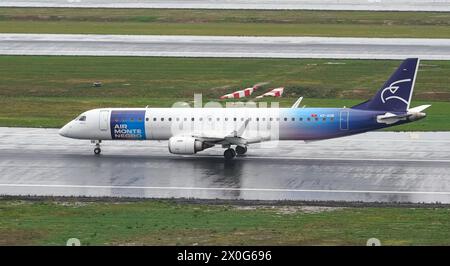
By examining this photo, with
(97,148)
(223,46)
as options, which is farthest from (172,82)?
(97,148)

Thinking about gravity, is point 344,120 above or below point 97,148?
above

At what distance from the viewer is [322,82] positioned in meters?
81.9

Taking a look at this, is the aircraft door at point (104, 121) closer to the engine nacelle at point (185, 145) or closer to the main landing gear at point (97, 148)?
the main landing gear at point (97, 148)

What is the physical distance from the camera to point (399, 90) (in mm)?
53000

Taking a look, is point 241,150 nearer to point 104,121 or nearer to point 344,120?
point 344,120

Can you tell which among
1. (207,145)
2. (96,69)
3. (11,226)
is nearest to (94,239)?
(11,226)

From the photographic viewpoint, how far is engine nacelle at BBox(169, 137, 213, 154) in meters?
52.4

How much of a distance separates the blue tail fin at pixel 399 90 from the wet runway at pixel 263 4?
86139mm

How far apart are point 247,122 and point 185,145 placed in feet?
12.5

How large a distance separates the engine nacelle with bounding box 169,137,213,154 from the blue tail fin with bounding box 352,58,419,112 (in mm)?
10095

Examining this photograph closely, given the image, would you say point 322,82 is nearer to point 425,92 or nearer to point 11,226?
point 425,92

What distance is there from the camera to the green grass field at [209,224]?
34.3 metres

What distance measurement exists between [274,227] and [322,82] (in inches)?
1832

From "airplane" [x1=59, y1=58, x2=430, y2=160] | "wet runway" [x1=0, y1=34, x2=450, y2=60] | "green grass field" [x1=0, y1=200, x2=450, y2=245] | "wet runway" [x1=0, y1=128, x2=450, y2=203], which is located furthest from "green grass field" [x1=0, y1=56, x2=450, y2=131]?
"green grass field" [x1=0, y1=200, x2=450, y2=245]
